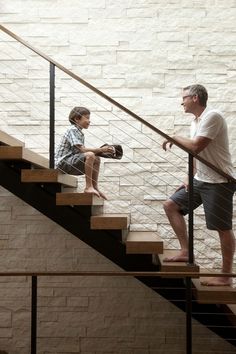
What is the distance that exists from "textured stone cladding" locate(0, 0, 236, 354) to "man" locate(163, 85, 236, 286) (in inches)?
36.6

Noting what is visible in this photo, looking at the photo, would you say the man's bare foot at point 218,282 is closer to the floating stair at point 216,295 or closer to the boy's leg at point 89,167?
the floating stair at point 216,295

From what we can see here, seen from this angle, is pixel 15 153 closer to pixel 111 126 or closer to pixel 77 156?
pixel 77 156

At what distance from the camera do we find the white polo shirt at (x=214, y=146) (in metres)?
3.17

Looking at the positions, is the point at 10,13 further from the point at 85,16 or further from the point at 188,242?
the point at 188,242

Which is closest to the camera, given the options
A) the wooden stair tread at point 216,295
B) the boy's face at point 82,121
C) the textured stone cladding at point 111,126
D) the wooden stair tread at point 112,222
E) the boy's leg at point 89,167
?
the wooden stair tread at point 216,295

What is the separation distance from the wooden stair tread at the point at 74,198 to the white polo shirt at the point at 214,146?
0.71 m

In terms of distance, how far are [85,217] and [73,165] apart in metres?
0.37

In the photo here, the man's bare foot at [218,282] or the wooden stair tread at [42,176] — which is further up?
the wooden stair tread at [42,176]

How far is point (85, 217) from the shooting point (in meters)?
3.33

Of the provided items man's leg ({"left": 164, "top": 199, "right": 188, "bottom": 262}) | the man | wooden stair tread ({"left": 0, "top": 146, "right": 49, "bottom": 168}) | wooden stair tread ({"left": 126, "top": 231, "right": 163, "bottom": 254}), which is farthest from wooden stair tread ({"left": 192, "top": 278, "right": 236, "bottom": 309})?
wooden stair tread ({"left": 0, "top": 146, "right": 49, "bottom": 168})

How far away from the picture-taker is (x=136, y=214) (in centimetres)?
427

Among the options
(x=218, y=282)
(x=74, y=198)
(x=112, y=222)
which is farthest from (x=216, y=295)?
(x=74, y=198)

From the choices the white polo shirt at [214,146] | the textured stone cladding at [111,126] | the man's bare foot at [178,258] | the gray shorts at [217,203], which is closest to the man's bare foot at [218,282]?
the man's bare foot at [178,258]

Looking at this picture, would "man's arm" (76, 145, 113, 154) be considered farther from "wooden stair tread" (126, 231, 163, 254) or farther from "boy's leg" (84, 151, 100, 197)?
"wooden stair tread" (126, 231, 163, 254)
